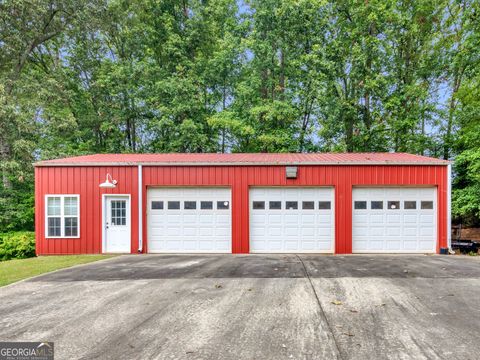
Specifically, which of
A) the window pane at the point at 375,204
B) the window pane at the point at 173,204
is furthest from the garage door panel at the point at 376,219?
the window pane at the point at 173,204

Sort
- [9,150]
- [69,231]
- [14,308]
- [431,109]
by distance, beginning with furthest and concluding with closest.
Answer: [431,109] < [9,150] < [69,231] < [14,308]

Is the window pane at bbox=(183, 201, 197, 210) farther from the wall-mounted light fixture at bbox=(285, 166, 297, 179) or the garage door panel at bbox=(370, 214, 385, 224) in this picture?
the garage door panel at bbox=(370, 214, 385, 224)

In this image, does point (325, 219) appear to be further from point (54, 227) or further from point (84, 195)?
point (54, 227)

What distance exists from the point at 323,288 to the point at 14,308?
532cm

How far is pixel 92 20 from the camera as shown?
1494 centimetres

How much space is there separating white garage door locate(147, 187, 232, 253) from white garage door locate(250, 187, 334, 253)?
1.00 m

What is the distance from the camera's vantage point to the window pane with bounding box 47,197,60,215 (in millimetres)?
9367

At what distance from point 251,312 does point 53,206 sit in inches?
337

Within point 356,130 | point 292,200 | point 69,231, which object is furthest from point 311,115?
point 69,231

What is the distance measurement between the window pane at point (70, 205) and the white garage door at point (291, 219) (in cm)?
610

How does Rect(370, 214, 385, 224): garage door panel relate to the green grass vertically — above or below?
above

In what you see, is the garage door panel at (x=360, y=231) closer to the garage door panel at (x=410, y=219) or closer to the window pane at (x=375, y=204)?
the window pane at (x=375, y=204)

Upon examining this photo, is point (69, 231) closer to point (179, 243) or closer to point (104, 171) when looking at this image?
point (104, 171)

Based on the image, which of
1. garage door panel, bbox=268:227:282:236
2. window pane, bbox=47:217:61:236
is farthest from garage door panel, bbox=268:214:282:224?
window pane, bbox=47:217:61:236
